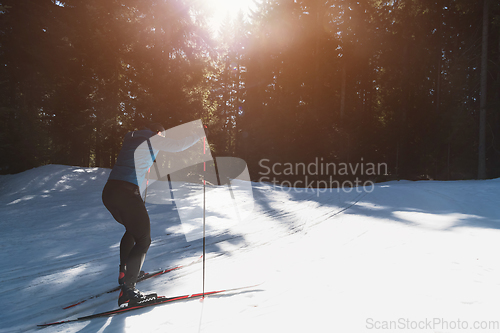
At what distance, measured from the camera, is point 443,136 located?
23.7m

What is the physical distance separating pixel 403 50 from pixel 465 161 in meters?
10.5

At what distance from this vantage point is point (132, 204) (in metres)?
3.16

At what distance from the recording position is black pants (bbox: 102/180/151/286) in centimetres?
312

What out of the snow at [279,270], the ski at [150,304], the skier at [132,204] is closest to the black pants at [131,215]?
the skier at [132,204]

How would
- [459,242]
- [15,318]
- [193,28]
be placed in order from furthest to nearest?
[193,28], [459,242], [15,318]

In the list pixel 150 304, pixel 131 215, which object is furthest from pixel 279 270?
pixel 131 215

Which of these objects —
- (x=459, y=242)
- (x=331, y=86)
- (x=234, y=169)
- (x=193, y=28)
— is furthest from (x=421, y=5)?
(x=459, y=242)

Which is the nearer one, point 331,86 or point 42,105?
point 42,105

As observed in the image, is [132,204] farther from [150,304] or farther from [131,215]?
[150,304]

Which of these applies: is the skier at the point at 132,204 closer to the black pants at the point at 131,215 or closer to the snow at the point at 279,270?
the black pants at the point at 131,215

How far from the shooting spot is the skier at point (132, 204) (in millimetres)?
3100

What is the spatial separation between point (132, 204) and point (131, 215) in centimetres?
12

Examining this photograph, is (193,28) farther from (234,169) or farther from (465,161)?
(465,161)

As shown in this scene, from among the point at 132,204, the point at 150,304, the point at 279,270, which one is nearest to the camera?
the point at 150,304
